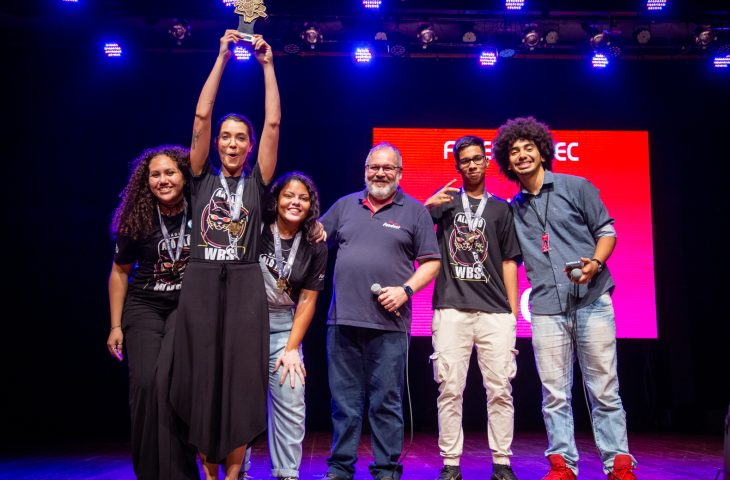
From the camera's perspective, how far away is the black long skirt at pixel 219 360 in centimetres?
249

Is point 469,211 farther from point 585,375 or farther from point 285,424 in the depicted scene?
point 285,424

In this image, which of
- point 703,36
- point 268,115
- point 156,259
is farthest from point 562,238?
point 703,36

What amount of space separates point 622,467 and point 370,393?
1247 mm

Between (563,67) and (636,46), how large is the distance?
2.45ft

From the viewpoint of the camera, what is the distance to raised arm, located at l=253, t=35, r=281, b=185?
2.67m

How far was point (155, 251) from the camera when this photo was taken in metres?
2.75

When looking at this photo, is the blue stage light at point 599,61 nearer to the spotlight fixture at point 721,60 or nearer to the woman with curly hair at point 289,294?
the spotlight fixture at point 721,60

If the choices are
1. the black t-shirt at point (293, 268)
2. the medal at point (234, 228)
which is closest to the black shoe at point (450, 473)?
the black t-shirt at point (293, 268)

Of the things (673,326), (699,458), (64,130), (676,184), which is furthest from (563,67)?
(64,130)

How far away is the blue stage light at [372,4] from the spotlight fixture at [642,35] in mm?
2379

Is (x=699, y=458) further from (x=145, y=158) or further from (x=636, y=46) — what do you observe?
(x=145, y=158)

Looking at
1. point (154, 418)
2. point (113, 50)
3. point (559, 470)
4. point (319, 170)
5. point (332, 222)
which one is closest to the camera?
point (154, 418)

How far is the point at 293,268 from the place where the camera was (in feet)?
9.53

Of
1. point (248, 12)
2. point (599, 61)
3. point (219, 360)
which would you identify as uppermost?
point (599, 61)
